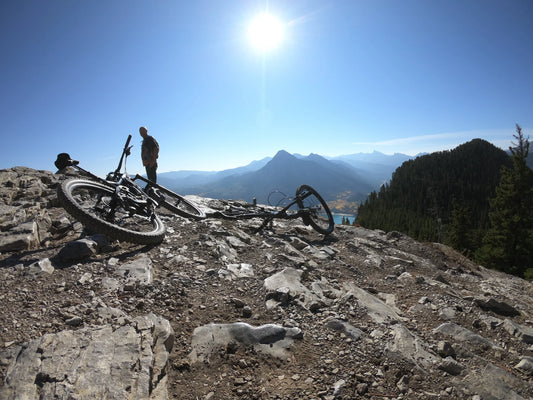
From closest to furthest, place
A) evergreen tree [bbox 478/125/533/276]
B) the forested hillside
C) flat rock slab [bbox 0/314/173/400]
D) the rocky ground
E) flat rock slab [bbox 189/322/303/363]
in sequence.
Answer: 1. flat rock slab [bbox 0/314/173/400]
2. the rocky ground
3. flat rock slab [bbox 189/322/303/363]
4. evergreen tree [bbox 478/125/533/276]
5. the forested hillside

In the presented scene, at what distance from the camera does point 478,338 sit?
177 inches

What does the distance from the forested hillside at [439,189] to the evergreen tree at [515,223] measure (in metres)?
76.5

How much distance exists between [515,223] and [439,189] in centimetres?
13406

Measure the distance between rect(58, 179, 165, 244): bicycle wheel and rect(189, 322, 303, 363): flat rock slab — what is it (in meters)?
3.30

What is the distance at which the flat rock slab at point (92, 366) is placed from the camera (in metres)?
2.52

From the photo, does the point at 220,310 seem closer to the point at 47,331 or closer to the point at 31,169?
the point at 47,331

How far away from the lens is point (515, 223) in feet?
101

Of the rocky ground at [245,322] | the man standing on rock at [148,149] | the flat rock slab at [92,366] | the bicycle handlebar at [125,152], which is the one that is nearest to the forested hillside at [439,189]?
the man standing on rock at [148,149]

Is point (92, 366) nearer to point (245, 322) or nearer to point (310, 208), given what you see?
point (245, 322)


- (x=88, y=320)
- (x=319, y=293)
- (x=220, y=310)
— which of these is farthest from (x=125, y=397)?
(x=319, y=293)

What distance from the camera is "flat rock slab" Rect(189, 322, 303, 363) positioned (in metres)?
3.67

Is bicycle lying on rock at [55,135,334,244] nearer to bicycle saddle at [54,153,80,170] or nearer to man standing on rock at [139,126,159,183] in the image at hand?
bicycle saddle at [54,153,80,170]

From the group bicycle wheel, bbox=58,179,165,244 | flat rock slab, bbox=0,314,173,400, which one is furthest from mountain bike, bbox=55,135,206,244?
flat rock slab, bbox=0,314,173,400

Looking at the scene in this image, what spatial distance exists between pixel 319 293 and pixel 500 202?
40.6 m
